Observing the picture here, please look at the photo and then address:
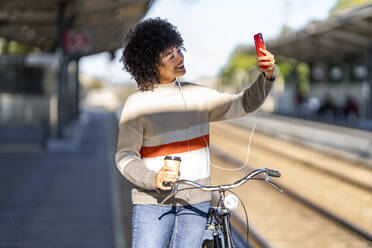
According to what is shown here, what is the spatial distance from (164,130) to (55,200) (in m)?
7.06

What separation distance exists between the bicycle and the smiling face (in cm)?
57

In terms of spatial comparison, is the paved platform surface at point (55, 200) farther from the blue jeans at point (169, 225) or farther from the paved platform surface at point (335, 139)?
the paved platform surface at point (335, 139)

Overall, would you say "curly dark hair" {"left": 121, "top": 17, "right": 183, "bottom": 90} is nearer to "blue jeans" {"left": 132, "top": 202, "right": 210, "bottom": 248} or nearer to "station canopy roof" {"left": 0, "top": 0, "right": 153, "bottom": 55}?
"blue jeans" {"left": 132, "top": 202, "right": 210, "bottom": 248}

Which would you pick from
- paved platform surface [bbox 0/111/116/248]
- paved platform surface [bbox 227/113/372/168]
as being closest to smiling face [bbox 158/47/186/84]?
paved platform surface [bbox 0/111/116/248]

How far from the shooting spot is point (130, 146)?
291cm

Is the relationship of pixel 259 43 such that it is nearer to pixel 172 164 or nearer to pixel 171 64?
pixel 171 64

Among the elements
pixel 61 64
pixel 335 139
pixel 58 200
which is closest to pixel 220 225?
pixel 58 200

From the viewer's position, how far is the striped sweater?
2916mm

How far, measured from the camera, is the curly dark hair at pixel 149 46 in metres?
2.99

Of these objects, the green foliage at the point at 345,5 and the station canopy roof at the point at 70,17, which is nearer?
the station canopy roof at the point at 70,17

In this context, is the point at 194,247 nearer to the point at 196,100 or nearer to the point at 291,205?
the point at 196,100

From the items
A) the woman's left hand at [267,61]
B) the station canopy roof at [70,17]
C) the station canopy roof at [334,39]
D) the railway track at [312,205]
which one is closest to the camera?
the woman's left hand at [267,61]

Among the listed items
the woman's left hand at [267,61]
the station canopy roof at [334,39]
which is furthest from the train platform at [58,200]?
the station canopy roof at [334,39]

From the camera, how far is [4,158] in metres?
14.9
